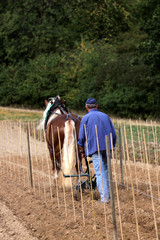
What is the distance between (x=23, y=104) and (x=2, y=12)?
440 inches

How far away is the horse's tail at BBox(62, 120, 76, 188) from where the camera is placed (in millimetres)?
7410

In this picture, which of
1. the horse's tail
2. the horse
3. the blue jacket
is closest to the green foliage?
the horse

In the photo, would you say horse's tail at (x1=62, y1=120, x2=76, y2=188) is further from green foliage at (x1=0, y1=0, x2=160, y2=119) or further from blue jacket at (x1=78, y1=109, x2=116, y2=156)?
green foliage at (x1=0, y1=0, x2=160, y2=119)

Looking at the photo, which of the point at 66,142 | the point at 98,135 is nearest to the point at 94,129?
the point at 98,135

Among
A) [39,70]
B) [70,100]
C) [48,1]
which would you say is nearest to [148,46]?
[70,100]

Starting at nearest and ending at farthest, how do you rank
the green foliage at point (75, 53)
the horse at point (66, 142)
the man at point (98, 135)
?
the man at point (98, 135) → the horse at point (66, 142) → the green foliage at point (75, 53)

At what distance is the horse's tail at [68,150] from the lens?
24.3 ft

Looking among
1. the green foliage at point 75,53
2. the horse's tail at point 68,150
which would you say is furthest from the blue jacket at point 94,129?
the green foliage at point 75,53

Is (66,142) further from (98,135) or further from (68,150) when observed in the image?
(98,135)

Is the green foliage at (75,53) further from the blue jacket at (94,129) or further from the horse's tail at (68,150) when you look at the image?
the blue jacket at (94,129)

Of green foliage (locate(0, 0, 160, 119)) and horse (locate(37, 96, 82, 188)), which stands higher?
green foliage (locate(0, 0, 160, 119))

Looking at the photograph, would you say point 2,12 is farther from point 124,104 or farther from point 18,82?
point 124,104

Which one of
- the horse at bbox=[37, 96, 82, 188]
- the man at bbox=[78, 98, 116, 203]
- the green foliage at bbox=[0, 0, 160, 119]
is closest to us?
the man at bbox=[78, 98, 116, 203]

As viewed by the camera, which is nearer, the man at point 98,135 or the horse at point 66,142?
the man at point 98,135
